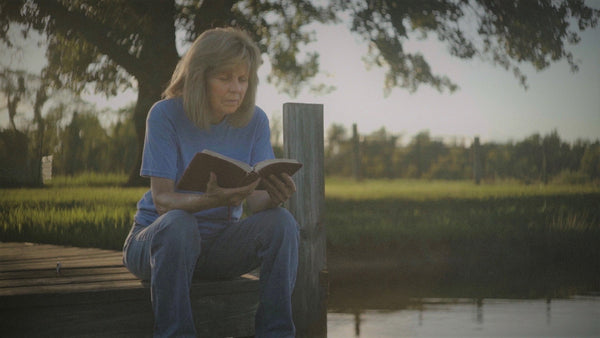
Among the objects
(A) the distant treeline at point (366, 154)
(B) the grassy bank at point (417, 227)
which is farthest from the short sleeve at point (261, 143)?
(A) the distant treeline at point (366, 154)

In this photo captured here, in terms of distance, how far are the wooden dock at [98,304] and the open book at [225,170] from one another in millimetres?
534

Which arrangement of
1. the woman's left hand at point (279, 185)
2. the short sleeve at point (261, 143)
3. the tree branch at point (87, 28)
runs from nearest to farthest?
1. the woman's left hand at point (279, 185)
2. the short sleeve at point (261, 143)
3. the tree branch at point (87, 28)

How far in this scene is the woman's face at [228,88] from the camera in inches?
98.7

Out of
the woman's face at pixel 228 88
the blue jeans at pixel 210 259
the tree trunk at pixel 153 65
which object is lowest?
the blue jeans at pixel 210 259

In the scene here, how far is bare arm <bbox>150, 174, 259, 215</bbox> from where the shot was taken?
89.7 inches

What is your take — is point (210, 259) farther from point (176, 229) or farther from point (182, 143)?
point (182, 143)

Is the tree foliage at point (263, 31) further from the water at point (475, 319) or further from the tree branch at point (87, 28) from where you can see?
the water at point (475, 319)

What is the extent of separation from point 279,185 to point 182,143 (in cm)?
44

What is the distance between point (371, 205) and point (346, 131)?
335 cm

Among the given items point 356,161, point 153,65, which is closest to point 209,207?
point 153,65

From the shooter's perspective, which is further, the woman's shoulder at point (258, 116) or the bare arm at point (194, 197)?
the woman's shoulder at point (258, 116)

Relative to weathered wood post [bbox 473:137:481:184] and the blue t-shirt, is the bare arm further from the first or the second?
weathered wood post [bbox 473:137:481:184]

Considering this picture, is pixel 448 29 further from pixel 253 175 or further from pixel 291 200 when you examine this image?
pixel 253 175

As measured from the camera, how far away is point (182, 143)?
2.54m
